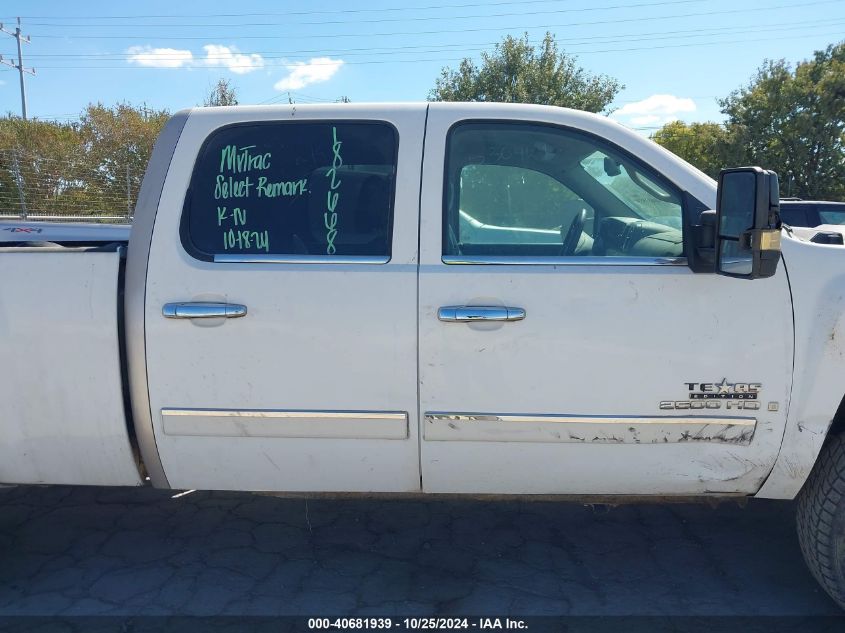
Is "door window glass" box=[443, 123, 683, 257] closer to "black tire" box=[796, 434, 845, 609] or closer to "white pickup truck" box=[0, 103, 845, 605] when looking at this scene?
"white pickup truck" box=[0, 103, 845, 605]

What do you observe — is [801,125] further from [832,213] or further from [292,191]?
[292,191]

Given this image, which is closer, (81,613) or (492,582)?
(81,613)

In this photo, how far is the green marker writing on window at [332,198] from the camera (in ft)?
8.77

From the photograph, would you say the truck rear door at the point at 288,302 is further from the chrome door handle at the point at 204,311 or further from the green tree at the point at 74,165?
the green tree at the point at 74,165

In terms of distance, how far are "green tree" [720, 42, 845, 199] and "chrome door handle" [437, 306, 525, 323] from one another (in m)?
28.9

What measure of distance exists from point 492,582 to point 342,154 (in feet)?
6.47

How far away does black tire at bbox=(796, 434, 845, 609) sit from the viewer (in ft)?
8.35

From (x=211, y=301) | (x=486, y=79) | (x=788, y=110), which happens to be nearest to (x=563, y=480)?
(x=211, y=301)

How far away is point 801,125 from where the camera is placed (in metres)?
27.4

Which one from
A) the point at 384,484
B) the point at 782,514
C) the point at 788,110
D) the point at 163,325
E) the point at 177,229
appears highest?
the point at 788,110

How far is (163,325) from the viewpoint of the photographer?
257 centimetres

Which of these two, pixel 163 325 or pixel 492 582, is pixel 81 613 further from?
pixel 492 582

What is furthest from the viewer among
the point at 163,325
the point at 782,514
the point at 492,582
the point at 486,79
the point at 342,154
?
the point at 486,79

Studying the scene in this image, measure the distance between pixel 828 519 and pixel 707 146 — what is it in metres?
32.6
